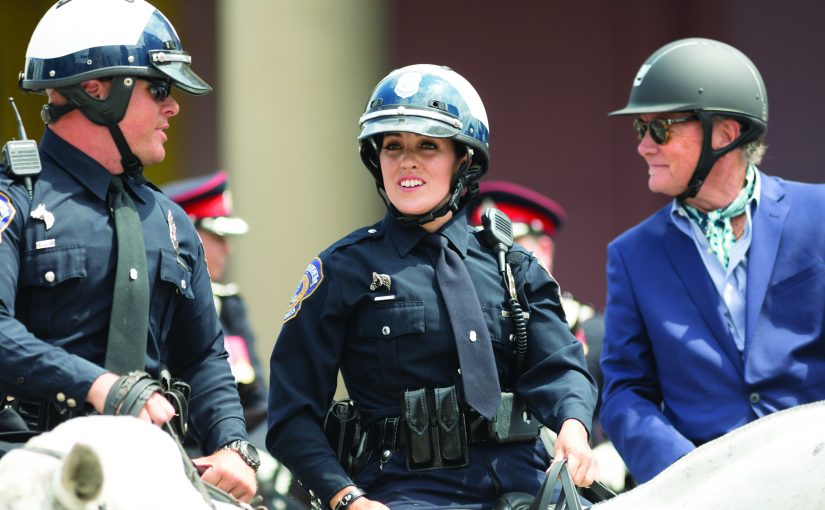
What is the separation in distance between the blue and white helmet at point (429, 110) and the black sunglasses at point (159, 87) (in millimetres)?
543

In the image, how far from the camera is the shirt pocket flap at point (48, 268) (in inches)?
147

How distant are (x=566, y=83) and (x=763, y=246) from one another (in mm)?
4767

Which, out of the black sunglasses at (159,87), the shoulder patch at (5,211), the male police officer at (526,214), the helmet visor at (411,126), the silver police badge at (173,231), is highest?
the black sunglasses at (159,87)

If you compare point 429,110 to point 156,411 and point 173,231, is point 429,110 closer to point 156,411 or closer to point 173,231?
point 173,231

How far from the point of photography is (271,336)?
29.1 ft

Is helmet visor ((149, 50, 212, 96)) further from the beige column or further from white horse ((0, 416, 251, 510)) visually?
the beige column

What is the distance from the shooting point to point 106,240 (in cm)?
386

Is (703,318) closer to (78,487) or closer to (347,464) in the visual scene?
(347,464)

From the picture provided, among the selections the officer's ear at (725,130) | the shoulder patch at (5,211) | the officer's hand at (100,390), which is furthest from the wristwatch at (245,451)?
the officer's ear at (725,130)

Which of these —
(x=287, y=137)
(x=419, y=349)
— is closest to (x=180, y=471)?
(x=419, y=349)

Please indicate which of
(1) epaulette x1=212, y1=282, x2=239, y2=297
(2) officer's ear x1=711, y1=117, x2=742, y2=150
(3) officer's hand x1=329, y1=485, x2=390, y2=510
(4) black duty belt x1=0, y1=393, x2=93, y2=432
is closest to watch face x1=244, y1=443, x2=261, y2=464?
(3) officer's hand x1=329, y1=485, x2=390, y2=510

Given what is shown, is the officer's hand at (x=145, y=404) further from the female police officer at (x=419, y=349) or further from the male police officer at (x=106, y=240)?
the female police officer at (x=419, y=349)

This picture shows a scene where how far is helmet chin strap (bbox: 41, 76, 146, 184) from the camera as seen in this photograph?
3926 millimetres

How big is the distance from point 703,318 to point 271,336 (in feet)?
14.8
